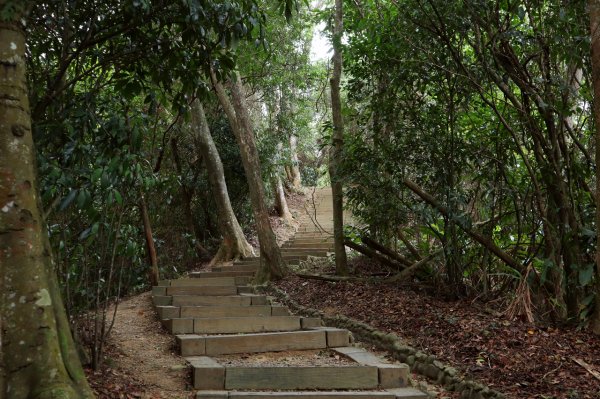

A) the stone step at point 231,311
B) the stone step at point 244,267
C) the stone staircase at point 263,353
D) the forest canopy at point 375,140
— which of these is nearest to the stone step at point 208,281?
the stone staircase at point 263,353

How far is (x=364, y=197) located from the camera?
887 cm

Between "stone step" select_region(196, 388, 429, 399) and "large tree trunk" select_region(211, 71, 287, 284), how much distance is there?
544 cm

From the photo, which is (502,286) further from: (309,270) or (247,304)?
(309,270)

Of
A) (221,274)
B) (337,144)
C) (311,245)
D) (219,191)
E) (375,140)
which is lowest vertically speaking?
(221,274)

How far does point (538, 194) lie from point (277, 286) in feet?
16.6

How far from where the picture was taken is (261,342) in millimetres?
6277

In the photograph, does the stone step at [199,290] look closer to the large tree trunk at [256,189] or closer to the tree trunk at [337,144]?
the large tree trunk at [256,189]

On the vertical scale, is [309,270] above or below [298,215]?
below

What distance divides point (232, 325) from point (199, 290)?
8.43 ft

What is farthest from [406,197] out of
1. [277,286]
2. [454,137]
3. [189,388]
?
[189,388]

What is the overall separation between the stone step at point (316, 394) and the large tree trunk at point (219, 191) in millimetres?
7938

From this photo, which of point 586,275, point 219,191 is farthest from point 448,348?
point 219,191

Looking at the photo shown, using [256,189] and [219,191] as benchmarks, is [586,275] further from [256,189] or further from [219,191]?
[219,191]

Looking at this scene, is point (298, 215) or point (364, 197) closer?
point (364, 197)
